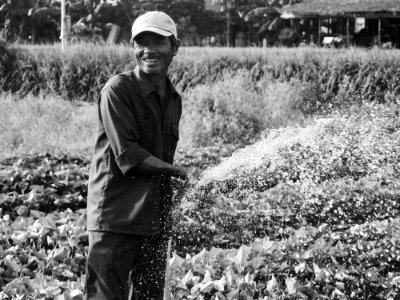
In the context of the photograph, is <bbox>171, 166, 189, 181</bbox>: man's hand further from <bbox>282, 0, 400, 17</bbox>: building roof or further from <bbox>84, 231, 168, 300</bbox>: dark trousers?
<bbox>282, 0, 400, 17</bbox>: building roof

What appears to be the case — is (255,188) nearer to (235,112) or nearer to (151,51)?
(151,51)

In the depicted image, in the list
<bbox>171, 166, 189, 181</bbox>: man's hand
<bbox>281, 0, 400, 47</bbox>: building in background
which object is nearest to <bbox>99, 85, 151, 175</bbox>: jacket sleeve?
<bbox>171, 166, 189, 181</bbox>: man's hand

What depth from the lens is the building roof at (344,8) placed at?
25.5 metres

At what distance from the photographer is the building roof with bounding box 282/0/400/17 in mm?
25453

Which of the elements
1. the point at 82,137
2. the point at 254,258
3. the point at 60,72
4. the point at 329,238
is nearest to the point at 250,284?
the point at 254,258

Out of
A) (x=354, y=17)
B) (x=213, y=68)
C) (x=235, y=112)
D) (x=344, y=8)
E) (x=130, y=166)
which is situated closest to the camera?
(x=130, y=166)

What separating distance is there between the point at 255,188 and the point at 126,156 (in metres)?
3.21

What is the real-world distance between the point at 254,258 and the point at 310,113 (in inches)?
243

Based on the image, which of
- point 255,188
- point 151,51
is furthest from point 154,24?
point 255,188

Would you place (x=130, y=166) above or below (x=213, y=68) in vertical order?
above

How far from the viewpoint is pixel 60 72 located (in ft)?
42.7

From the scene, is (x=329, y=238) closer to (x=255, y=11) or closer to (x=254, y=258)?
(x=254, y=258)

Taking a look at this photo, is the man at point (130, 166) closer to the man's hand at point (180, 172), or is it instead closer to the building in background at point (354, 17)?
the man's hand at point (180, 172)

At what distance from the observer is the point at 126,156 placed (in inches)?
107
